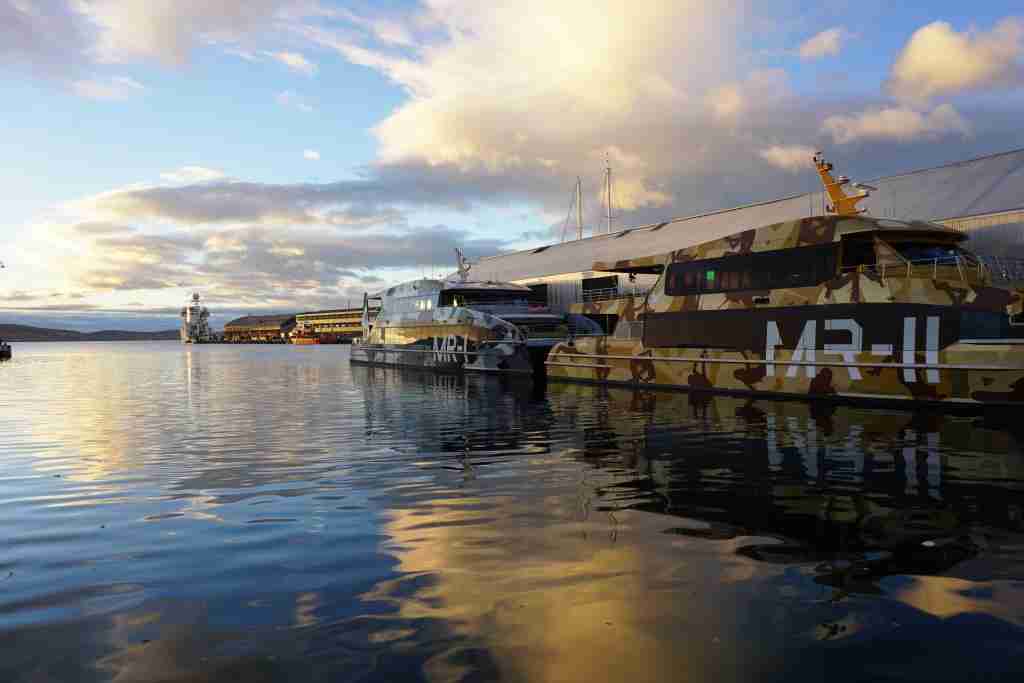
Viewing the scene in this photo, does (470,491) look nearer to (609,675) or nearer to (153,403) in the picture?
(609,675)

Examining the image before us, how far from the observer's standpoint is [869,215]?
30.4 meters

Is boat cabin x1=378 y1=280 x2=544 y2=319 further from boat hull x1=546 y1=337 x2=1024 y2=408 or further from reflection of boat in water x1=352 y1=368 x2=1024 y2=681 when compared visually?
reflection of boat in water x1=352 y1=368 x2=1024 y2=681

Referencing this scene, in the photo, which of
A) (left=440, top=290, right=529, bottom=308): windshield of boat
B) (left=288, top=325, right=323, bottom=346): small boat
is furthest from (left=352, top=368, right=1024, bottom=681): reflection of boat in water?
(left=288, top=325, right=323, bottom=346): small boat

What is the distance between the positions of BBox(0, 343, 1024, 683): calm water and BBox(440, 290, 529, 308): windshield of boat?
20079 mm

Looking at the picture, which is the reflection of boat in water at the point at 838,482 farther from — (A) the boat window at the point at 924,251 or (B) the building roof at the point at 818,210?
(B) the building roof at the point at 818,210

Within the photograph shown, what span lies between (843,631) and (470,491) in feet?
15.8

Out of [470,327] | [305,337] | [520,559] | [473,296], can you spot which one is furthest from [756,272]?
[305,337]

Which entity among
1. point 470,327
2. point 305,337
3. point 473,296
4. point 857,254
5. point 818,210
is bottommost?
point 305,337

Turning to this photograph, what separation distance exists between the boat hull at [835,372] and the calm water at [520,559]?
119 inches

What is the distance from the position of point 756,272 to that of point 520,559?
50.7 ft

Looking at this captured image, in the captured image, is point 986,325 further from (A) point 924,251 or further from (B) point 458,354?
(B) point 458,354

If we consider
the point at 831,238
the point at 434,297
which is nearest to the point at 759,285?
the point at 831,238

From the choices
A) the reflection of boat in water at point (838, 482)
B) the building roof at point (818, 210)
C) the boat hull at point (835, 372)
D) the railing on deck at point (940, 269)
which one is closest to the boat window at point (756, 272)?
the railing on deck at point (940, 269)

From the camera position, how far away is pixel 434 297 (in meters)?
33.4
